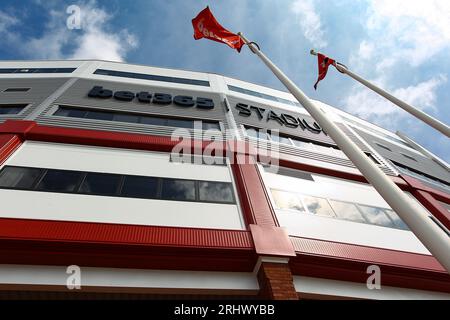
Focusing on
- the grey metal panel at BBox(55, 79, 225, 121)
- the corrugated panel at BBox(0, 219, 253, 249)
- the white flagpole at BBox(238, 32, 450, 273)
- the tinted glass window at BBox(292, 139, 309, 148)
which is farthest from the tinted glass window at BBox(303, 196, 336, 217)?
the grey metal panel at BBox(55, 79, 225, 121)

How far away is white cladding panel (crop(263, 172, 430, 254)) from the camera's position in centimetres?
932

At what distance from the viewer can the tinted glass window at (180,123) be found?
47.4 ft

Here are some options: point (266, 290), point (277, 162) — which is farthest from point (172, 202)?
point (277, 162)

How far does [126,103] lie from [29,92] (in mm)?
5559

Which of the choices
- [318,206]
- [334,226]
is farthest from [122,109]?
[334,226]

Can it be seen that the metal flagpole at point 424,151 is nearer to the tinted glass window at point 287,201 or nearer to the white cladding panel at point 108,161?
the tinted glass window at point 287,201

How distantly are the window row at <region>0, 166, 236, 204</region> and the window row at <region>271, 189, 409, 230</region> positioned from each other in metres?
2.13

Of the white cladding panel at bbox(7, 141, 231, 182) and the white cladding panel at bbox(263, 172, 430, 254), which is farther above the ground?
the white cladding panel at bbox(7, 141, 231, 182)

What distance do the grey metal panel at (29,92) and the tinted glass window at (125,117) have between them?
389 centimetres

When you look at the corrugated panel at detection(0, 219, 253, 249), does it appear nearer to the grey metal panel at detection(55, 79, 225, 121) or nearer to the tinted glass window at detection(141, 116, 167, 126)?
the tinted glass window at detection(141, 116, 167, 126)

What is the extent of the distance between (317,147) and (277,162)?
499cm

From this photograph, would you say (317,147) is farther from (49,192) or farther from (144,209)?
(49,192)

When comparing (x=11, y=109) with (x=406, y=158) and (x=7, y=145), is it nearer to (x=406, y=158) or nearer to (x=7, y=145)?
(x=7, y=145)

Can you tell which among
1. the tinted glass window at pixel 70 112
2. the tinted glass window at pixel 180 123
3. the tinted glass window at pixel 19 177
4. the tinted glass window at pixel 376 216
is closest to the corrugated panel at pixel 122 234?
the tinted glass window at pixel 19 177
